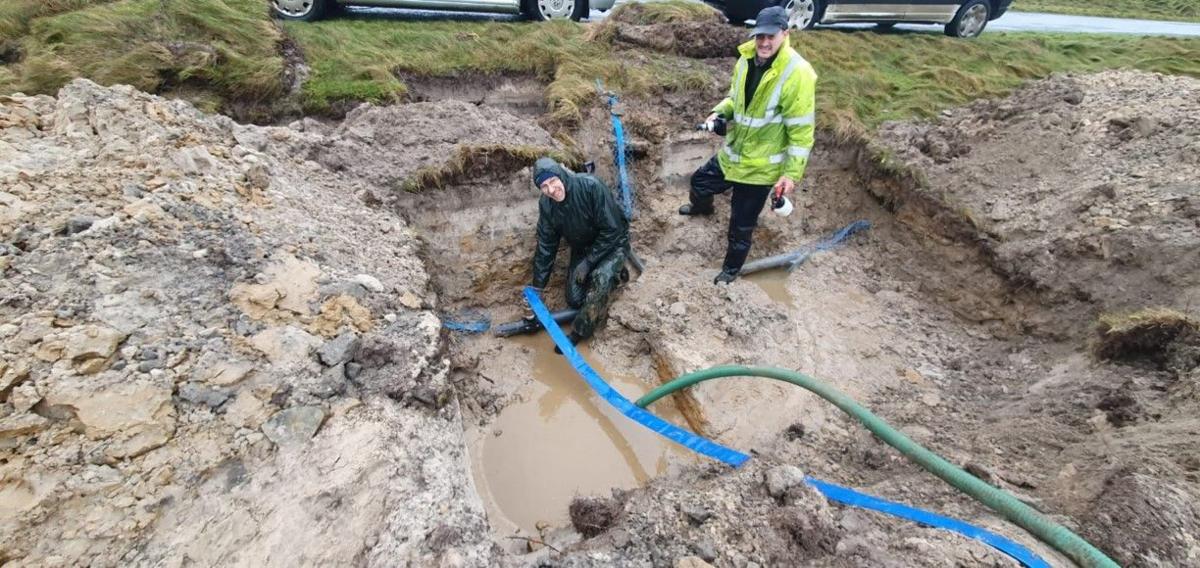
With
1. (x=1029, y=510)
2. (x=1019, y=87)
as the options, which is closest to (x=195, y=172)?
(x=1029, y=510)

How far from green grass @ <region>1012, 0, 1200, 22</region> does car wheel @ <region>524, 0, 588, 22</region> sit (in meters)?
11.6

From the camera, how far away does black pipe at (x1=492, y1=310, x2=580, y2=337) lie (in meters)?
4.77

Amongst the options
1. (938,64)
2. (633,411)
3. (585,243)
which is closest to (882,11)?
(938,64)

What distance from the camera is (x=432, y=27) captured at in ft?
21.5

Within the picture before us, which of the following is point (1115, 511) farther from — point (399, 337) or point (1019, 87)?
point (1019, 87)

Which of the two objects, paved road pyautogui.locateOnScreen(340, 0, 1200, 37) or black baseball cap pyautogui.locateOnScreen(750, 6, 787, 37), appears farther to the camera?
paved road pyautogui.locateOnScreen(340, 0, 1200, 37)

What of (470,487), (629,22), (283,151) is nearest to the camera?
(470,487)

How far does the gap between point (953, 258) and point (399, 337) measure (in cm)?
489

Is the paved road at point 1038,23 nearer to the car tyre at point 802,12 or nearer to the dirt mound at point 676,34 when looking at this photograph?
the car tyre at point 802,12

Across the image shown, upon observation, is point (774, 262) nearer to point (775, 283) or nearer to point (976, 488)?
point (775, 283)

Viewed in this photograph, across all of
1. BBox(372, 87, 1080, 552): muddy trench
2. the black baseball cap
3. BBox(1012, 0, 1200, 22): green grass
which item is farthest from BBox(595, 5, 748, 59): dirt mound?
BBox(1012, 0, 1200, 22): green grass

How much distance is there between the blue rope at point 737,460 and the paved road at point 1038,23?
4.55 metres

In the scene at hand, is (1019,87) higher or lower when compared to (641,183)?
higher

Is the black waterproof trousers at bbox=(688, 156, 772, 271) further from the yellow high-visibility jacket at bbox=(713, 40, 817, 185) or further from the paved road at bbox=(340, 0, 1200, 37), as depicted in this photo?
the paved road at bbox=(340, 0, 1200, 37)
